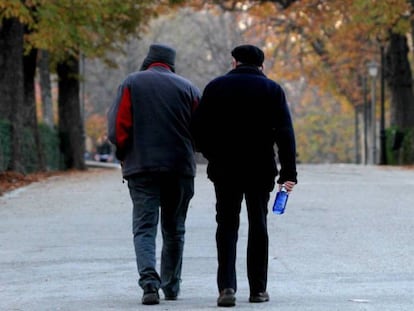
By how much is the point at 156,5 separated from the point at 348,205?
2016 cm

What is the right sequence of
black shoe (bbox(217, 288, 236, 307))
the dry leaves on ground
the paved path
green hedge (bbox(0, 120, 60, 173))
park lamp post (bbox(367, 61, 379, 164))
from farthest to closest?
park lamp post (bbox(367, 61, 379, 164)), green hedge (bbox(0, 120, 60, 173)), the dry leaves on ground, the paved path, black shoe (bbox(217, 288, 236, 307))

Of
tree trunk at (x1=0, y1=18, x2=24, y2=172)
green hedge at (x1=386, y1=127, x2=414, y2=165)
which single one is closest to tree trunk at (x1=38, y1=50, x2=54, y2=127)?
tree trunk at (x1=0, y1=18, x2=24, y2=172)

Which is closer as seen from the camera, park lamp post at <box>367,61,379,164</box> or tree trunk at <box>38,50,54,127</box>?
tree trunk at <box>38,50,54,127</box>

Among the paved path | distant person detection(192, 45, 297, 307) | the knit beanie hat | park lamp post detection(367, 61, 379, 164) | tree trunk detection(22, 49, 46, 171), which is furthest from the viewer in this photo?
park lamp post detection(367, 61, 379, 164)

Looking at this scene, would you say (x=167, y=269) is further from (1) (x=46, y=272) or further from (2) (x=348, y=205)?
(2) (x=348, y=205)

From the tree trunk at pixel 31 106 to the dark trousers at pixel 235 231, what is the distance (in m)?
24.0

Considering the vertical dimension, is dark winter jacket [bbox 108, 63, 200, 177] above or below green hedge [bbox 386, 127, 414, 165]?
above

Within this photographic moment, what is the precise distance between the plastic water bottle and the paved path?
624 mm

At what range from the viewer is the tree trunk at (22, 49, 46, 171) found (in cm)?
3350

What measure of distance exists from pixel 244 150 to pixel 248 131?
0.13m

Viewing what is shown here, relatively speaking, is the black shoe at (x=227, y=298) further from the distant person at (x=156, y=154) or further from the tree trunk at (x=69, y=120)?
the tree trunk at (x=69, y=120)

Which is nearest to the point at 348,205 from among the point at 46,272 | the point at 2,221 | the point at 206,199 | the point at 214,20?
the point at 206,199

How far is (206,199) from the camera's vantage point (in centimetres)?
2005

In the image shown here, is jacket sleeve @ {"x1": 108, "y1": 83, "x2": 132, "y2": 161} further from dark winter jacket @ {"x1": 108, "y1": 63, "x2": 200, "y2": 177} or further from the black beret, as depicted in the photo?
the black beret
